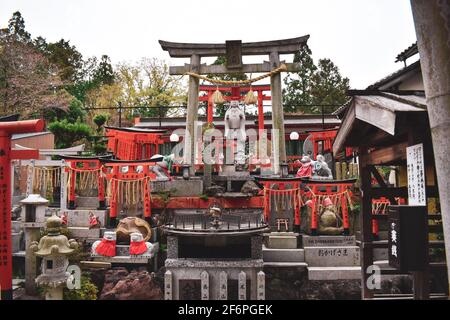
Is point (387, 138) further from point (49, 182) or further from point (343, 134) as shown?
point (49, 182)

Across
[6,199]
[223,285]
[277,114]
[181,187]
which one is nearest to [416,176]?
[223,285]

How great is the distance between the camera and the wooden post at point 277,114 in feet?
53.3

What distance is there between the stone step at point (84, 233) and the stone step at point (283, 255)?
574cm

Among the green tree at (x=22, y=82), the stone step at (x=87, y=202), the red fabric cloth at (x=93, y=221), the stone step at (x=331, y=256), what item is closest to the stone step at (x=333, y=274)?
the stone step at (x=331, y=256)

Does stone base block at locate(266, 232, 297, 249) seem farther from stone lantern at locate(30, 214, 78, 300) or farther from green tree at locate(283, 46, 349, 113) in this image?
green tree at locate(283, 46, 349, 113)

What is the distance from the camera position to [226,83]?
16.7 metres

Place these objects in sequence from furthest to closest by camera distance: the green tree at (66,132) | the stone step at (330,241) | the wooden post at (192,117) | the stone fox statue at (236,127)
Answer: the green tree at (66,132), the stone fox statue at (236,127), the wooden post at (192,117), the stone step at (330,241)

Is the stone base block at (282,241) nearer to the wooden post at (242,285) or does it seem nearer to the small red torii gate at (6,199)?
the wooden post at (242,285)

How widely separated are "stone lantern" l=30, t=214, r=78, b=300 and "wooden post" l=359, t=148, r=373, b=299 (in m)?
6.42

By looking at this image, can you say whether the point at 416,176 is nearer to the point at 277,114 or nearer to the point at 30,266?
the point at 30,266

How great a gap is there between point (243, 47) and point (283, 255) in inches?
369

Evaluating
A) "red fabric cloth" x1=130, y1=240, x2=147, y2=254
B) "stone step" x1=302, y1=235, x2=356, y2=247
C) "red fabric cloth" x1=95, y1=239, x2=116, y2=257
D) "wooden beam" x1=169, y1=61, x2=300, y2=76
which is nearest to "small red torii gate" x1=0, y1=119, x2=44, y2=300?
"red fabric cloth" x1=95, y1=239, x2=116, y2=257

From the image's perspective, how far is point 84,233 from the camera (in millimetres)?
12484

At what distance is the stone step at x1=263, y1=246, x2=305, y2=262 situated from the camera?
466 inches
